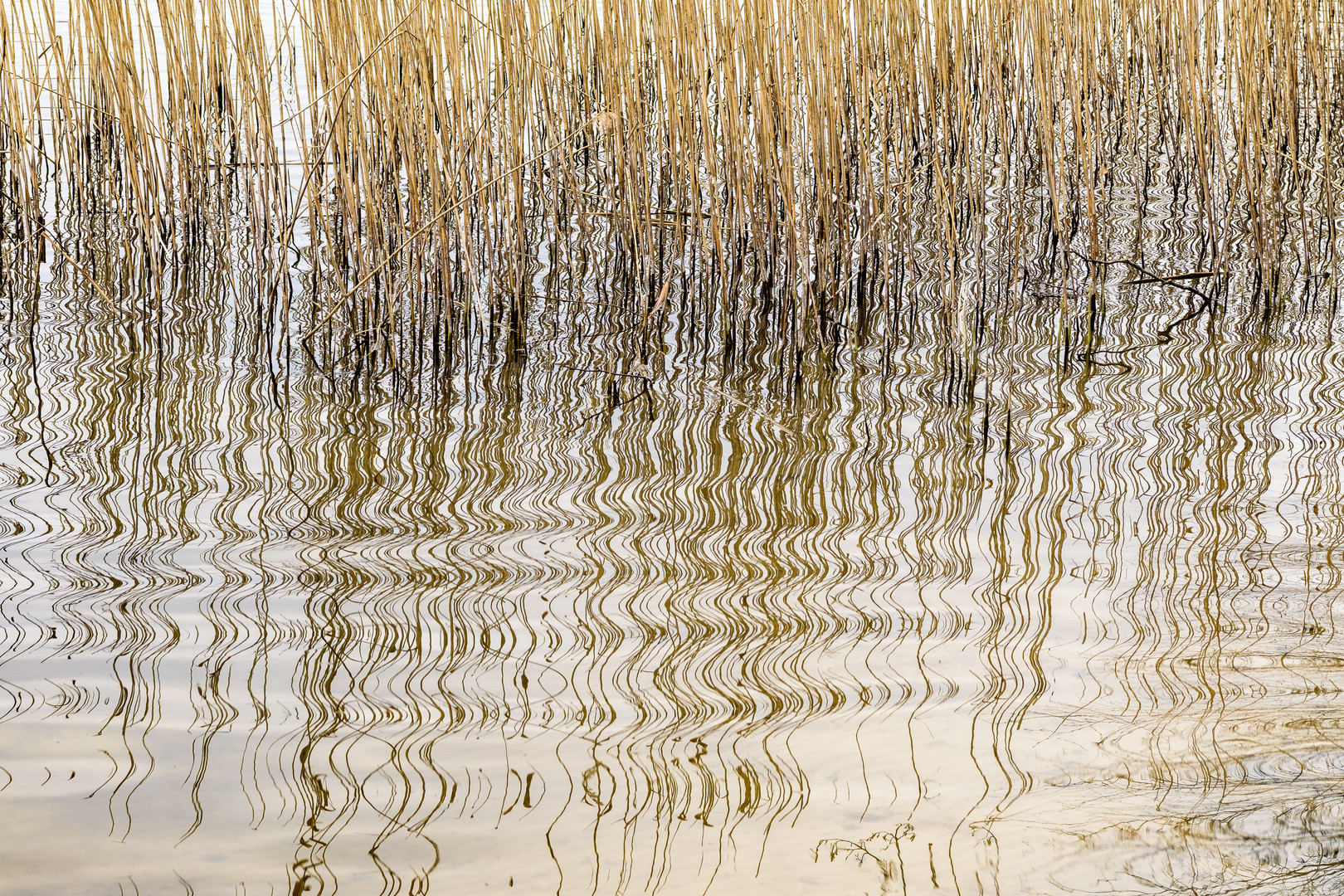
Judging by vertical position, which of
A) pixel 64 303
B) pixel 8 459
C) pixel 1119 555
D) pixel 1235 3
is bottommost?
pixel 1119 555

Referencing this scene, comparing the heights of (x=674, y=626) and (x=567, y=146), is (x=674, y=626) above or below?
below

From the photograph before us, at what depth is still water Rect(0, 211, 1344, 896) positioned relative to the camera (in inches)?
38.2

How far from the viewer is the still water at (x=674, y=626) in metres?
0.97

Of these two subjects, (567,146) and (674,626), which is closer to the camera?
(674,626)

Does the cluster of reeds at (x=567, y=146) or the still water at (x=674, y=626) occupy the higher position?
the cluster of reeds at (x=567, y=146)

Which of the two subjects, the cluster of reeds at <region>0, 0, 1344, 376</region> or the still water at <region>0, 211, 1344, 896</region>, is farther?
the cluster of reeds at <region>0, 0, 1344, 376</region>

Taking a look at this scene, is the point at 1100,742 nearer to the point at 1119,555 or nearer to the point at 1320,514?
the point at 1119,555

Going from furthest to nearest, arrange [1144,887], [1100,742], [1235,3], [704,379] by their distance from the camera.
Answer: [1235,3], [704,379], [1100,742], [1144,887]

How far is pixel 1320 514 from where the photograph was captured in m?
1.56

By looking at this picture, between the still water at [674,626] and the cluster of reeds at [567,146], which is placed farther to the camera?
the cluster of reeds at [567,146]

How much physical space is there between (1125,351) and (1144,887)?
154cm

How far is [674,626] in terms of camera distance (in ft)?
4.27

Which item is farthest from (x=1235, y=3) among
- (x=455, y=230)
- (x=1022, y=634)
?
(x=1022, y=634)

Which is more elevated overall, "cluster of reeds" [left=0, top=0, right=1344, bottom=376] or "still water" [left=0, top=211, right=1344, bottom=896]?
"cluster of reeds" [left=0, top=0, right=1344, bottom=376]
